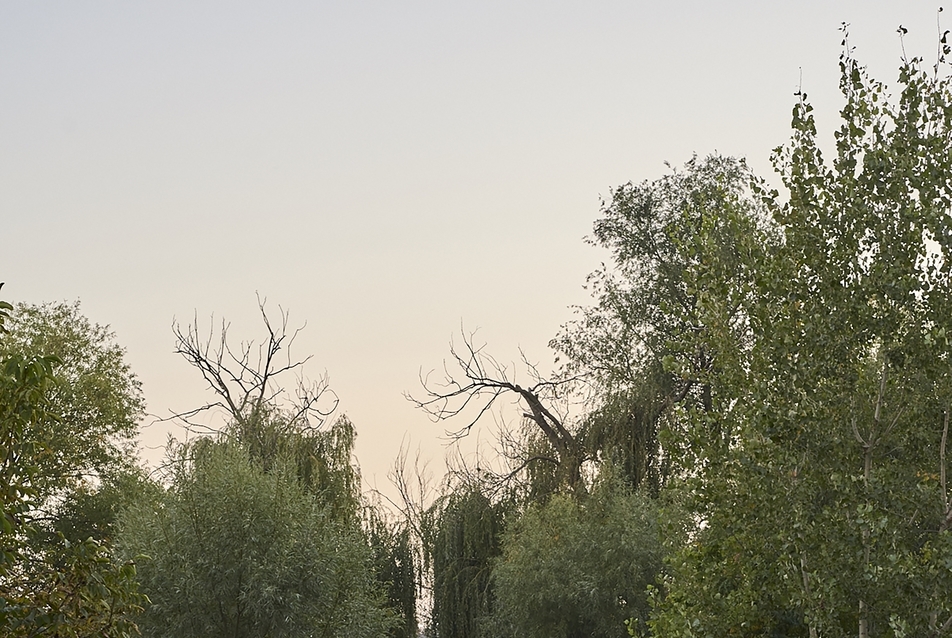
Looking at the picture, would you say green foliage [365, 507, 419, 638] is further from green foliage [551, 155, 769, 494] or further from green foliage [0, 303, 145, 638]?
green foliage [0, 303, 145, 638]

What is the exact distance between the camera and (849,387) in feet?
27.9

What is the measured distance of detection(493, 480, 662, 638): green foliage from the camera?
20.6 m

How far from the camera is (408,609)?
26.2m

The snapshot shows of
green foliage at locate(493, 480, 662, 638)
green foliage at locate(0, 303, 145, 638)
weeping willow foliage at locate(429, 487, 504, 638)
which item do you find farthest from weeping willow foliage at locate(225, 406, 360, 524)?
green foliage at locate(0, 303, 145, 638)

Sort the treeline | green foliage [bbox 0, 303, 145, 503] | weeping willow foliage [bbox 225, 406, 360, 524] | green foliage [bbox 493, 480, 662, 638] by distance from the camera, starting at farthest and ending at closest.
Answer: green foliage [bbox 0, 303, 145, 503], weeping willow foliage [bbox 225, 406, 360, 524], green foliage [bbox 493, 480, 662, 638], the treeline

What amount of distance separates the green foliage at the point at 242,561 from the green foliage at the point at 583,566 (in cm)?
462

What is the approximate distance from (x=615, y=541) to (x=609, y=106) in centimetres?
1013

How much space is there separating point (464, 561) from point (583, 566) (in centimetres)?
535

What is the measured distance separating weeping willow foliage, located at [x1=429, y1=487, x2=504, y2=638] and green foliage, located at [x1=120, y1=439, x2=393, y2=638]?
7498 mm

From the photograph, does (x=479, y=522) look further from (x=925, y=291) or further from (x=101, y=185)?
(x=925, y=291)

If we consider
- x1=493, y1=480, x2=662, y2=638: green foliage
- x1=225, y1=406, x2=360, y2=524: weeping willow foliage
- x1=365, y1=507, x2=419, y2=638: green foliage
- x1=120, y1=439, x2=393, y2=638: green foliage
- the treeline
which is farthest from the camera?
x1=365, y1=507, x2=419, y2=638: green foliage

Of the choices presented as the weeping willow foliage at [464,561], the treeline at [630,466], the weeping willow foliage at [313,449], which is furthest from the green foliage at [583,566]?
the weeping willow foliage at [313,449]

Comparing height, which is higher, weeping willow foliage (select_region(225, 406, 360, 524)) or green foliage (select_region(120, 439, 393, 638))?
weeping willow foliage (select_region(225, 406, 360, 524))

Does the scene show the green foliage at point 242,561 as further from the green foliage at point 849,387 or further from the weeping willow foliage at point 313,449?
the green foliage at point 849,387
